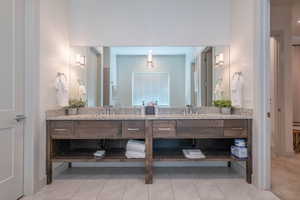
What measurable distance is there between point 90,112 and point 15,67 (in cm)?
137

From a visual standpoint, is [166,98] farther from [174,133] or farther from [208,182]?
[208,182]

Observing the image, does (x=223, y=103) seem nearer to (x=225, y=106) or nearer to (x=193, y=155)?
(x=225, y=106)

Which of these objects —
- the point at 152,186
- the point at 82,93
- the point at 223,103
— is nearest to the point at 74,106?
the point at 82,93

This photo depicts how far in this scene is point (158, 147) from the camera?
139 inches

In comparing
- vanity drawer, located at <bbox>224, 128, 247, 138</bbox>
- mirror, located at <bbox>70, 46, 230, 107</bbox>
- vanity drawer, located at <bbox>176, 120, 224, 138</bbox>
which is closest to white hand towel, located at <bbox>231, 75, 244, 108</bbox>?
mirror, located at <bbox>70, 46, 230, 107</bbox>

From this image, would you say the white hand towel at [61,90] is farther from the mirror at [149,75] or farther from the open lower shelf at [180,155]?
the open lower shelf at [180,155]

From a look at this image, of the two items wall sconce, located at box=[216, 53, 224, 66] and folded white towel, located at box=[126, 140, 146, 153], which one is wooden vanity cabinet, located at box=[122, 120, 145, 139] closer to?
folded white towel, located at box=[126, 140, 146, 153]

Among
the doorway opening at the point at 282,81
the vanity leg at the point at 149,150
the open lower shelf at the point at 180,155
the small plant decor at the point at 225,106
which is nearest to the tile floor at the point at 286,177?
the doorway opening at the point at 282,81

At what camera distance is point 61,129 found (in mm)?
2869

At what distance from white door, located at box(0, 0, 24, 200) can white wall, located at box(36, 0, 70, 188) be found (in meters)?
0.28

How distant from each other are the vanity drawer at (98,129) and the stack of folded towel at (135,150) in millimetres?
248

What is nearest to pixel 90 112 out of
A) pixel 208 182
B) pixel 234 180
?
pixel 208 182

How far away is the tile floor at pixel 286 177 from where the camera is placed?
8.50 ft

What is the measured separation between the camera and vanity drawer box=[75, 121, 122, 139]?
2.88m
